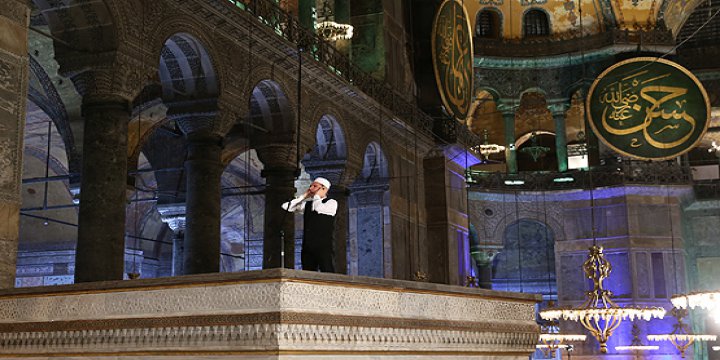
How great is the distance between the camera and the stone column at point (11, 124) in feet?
17.9

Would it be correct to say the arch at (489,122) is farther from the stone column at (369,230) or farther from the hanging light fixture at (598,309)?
the stone column at (369,230)

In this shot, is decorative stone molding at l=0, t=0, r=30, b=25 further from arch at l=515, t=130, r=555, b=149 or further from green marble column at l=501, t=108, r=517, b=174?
arch at l=515, t=130, r=555, b=149

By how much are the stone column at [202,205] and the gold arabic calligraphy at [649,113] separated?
331 inches

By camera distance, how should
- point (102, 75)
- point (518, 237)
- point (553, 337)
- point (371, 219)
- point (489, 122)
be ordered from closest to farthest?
1. point (102, 75)
2. point (371, 219)
3. point (553, 337)
4. point (518, 237)
5. point (489, 122)

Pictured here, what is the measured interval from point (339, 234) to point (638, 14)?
10.2m

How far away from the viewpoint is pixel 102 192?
292 inches

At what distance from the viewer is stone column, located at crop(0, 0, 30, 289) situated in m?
5.47

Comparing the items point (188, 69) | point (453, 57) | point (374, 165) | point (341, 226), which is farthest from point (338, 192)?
point (188, 69)

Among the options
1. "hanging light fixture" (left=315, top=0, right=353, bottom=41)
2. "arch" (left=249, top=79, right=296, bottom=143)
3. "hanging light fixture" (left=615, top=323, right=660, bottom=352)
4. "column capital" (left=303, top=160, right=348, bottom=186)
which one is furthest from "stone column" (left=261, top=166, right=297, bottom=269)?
"hanging light fixture" (left=615, top=323, right=660, bottom=352)

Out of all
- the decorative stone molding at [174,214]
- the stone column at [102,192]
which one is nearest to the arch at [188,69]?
the stone column at [102,192]

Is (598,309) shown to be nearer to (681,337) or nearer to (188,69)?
(681,337)

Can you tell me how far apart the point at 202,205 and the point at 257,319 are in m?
6.34

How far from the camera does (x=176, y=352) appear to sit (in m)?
3.52

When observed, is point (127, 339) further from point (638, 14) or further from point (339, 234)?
point (638, 14)
